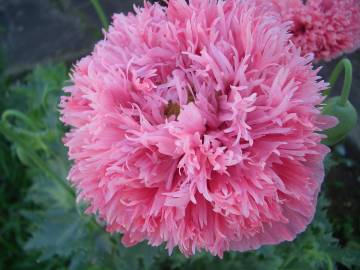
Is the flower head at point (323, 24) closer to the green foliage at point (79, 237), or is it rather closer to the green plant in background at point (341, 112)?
the green plant in background at point (341, 112)

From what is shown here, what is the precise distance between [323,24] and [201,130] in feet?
1.29

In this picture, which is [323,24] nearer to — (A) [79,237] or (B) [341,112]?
(B) [341,112]

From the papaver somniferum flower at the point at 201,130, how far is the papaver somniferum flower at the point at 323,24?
194 mm

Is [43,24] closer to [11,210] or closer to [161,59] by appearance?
[11,210]

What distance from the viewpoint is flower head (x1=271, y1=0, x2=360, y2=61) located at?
2.81 feet

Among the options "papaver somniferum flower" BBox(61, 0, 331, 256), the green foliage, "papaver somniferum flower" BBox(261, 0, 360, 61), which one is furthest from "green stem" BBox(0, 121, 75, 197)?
"papaver somniferum flower" BBox(261, 0, 360, 61)

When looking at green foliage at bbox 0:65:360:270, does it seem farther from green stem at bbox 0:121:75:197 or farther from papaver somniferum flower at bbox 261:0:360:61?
papaver somniferum flower at bbox 261:0:360:61

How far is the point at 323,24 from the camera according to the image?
2.83 feet

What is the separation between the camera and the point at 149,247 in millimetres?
1003

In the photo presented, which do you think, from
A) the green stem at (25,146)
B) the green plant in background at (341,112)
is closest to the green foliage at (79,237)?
the green stem at (25,146)

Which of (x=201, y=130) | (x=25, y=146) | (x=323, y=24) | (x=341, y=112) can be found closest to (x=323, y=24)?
(x=323, y=24)

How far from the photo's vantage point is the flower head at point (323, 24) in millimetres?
857

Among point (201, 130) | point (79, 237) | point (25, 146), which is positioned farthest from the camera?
point (79, 237)

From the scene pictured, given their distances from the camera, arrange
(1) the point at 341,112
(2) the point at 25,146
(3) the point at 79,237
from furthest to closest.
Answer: (3) the point at 79,237
(2) the point at 25,146
(1) the point at 341,112
